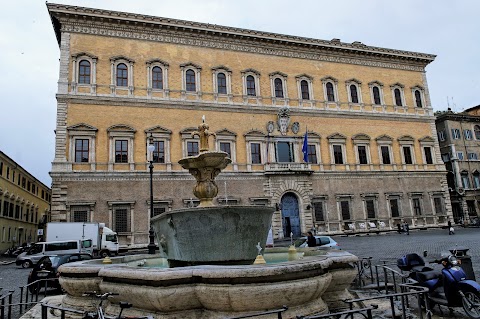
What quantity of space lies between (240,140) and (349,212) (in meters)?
10.4

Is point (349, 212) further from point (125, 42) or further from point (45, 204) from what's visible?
point (45, 204)

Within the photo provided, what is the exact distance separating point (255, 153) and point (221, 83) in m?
5.94

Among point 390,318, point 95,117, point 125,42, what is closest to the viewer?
point 390,318

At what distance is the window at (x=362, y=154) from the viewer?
3147 cm

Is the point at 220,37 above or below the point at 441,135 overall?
above

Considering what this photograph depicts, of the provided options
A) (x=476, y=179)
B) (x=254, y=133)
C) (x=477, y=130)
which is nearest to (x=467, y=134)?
(x=477, y=130)

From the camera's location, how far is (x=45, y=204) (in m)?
51.5

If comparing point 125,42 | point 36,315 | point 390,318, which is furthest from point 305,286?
point 125,42

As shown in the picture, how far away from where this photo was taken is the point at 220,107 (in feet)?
92.4

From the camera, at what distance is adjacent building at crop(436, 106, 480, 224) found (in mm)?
39656

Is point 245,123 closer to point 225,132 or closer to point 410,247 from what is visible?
point 225,132

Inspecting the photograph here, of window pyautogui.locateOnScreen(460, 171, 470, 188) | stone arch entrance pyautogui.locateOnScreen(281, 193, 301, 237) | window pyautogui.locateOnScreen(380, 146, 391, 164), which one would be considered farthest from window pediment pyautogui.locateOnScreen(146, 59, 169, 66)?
window pyautogui.locateOnScreen(460, 171, 470, 188)

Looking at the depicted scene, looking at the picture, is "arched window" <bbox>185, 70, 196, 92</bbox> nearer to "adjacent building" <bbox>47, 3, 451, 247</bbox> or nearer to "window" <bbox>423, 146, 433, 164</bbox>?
"adjacent building" <bbox>47, 3, 451, 247</bbox>

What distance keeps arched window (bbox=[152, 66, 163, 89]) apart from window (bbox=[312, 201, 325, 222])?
14438mm
